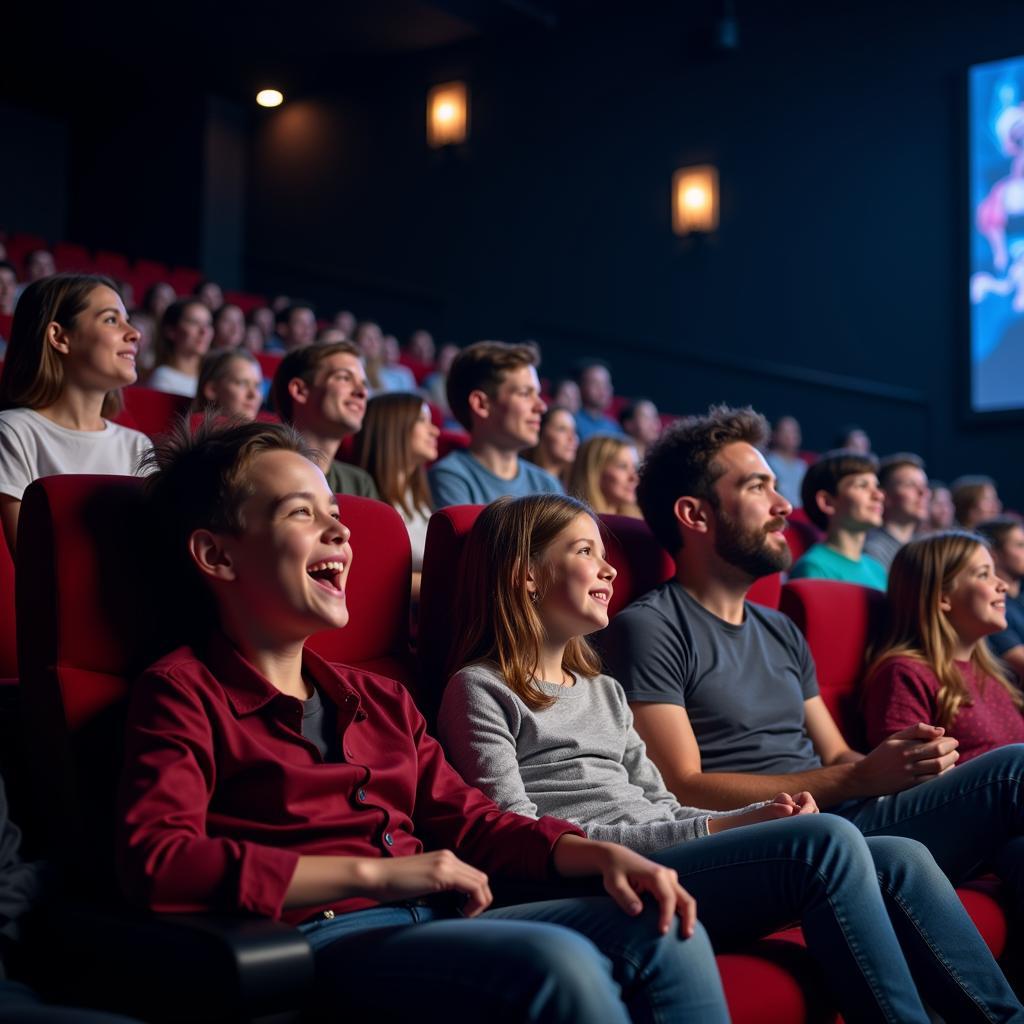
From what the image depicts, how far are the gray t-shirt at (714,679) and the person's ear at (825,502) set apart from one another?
0.98 meters

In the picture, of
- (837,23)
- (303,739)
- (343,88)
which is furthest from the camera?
(343,88)

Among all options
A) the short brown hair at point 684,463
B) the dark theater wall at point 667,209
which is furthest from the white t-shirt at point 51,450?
the dark theater wall at point 667,209

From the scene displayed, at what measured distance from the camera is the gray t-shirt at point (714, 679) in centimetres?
150

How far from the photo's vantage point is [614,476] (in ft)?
8.79

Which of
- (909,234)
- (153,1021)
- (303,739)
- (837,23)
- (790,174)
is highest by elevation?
(837,23)

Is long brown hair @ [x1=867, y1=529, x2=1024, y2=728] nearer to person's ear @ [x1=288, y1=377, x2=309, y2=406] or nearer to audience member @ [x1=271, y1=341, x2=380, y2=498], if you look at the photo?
audience member @ [x1=271, y1=341, x2=380, y2=498]

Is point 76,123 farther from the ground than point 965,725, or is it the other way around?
point 76,123

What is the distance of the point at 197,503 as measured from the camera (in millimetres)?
1106

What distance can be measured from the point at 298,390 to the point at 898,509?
147 centimetres

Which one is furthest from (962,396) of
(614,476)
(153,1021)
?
(153,1021)

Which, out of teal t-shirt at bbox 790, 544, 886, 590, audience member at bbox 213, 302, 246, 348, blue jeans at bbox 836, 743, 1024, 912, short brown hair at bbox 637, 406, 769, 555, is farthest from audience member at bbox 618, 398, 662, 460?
blue jeans at bbox 836, 743, 1024, 912

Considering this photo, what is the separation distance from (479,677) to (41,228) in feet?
22.3

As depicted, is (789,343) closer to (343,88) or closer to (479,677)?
(343,88)

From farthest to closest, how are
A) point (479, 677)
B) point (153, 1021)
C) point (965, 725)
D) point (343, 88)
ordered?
point (343, 88) < point (965, 725) < point (479, 677) < point (153, 1021)
